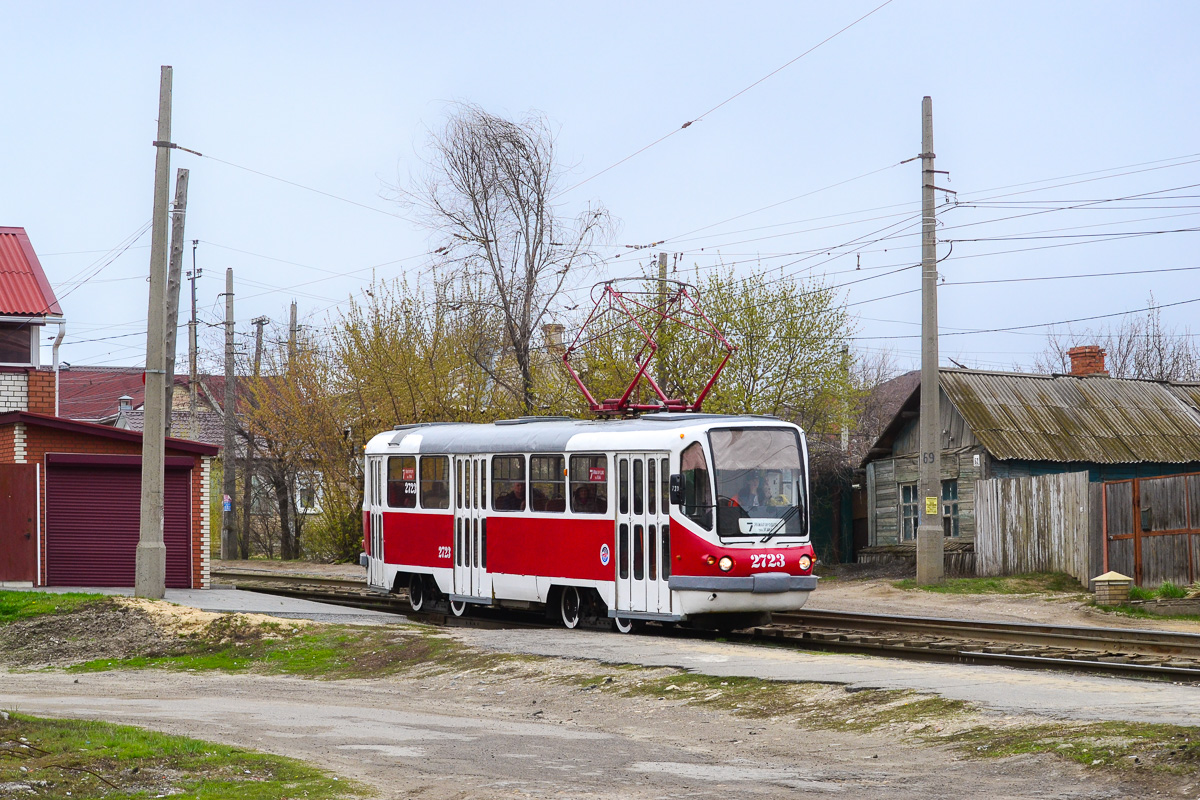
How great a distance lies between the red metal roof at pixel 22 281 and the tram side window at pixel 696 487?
1639cm

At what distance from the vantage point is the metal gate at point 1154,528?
22.1 m

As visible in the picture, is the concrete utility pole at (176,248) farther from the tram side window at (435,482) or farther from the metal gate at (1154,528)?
the metal gate at (1154,528)

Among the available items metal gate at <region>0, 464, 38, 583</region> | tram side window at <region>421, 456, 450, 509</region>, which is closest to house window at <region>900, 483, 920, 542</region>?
tram side window at <region>421, 456, 450, 509</region>

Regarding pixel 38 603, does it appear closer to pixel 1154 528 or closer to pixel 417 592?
pixel 417 592

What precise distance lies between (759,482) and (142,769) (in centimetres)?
1018

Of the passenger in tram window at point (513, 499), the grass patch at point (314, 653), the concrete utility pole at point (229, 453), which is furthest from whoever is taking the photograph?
the concrete utility pole at point (229, 453)

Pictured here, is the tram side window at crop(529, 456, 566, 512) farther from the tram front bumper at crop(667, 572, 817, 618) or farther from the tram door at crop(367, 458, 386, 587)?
the tram door at crop(367, 458, 386, 587)

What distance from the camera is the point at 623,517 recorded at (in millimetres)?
17984

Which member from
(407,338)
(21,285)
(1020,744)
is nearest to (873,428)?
(407,338)

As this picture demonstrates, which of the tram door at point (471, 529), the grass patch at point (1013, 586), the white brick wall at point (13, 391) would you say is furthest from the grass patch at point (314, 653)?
the white brick wall at point (13, 391)

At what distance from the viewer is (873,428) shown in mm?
59719

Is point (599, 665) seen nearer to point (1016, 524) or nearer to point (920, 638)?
point (920, 638)

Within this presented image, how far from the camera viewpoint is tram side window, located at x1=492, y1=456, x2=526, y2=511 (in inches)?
785

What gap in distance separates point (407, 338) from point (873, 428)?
27525 millimetres
